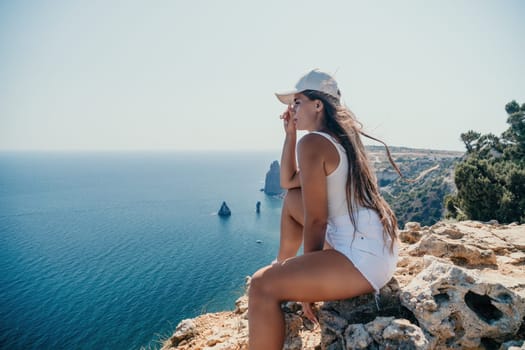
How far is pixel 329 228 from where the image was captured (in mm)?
2379

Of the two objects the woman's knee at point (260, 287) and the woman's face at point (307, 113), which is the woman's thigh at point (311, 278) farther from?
the woman's face at point (307, 113)

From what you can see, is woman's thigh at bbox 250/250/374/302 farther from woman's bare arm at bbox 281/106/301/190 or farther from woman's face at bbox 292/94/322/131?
woman's face at bbox 292/94/322/131

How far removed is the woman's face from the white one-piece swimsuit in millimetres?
306

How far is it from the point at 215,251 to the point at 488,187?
36.2m

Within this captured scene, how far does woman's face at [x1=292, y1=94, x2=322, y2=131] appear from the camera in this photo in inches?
98.3

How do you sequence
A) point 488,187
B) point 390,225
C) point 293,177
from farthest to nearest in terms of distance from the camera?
point 488,187
point 293,177
point 390,225

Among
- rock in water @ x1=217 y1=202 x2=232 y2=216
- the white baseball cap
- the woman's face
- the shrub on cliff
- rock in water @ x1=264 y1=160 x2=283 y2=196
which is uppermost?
the white baseball cap

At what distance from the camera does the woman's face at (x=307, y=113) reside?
2.50 m

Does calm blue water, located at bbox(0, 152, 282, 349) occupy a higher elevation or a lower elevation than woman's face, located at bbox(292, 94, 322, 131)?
lower

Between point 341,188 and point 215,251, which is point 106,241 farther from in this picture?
point 341,188

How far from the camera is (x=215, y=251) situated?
4350 centimetres

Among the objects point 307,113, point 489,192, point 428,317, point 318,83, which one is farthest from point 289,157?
point 489,192

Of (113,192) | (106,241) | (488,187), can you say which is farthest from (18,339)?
(113,192)

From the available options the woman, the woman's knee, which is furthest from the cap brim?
the woman's knee
